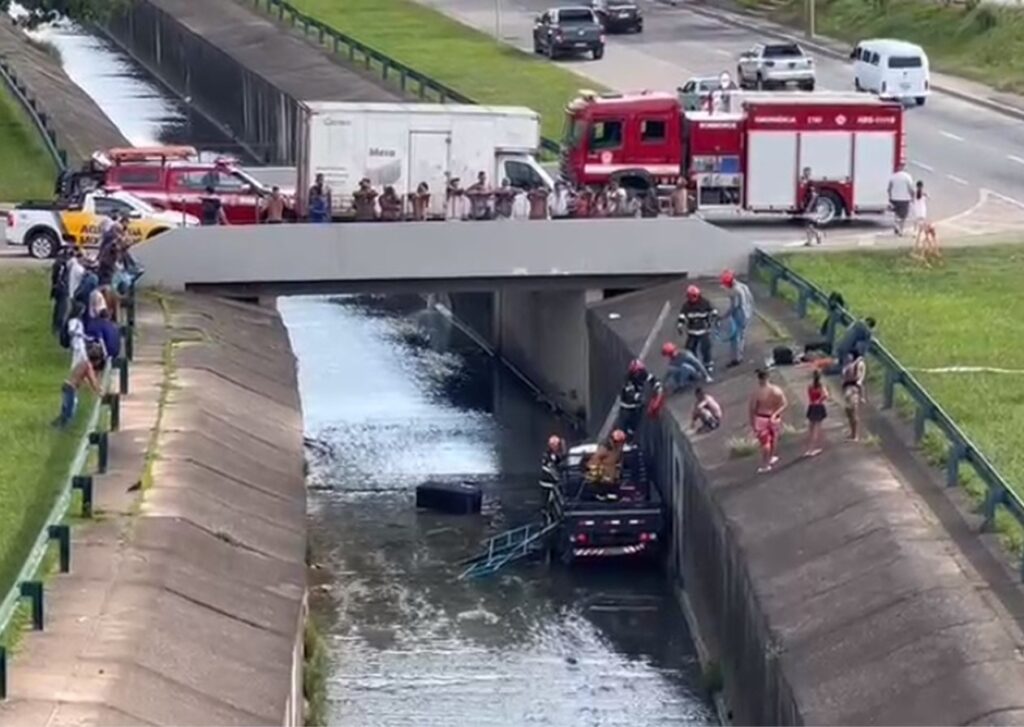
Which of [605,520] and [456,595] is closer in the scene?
[456,595]

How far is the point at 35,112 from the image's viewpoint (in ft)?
243

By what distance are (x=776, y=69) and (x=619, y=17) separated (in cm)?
1889

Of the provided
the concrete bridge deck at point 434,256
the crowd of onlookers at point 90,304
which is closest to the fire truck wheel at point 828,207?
the concrete bridge deck at point 434,256

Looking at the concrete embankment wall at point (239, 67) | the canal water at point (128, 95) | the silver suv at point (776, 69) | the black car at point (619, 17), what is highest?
the silver suv at point (776, 69)

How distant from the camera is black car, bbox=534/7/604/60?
90.1 m

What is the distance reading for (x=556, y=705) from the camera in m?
34.3

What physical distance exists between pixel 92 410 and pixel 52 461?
2.85 meters

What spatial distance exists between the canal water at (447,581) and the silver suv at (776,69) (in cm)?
2017

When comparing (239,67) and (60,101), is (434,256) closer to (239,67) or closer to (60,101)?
(60,101)

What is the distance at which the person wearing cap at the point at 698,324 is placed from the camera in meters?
42.2

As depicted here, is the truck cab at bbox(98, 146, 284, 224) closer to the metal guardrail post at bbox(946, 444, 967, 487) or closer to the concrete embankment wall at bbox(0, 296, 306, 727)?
the concrete embankment wall at bbox(0, 296, 306, 727)

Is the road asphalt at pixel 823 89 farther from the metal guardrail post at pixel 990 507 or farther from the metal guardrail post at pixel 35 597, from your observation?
the metal guardrail post at pixel 35 597

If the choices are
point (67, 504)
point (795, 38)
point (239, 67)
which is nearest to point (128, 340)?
point (67, 504)

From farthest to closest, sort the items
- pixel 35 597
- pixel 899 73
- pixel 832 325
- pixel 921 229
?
pixel 899 73, pixel 921 229, pixel 832 325, pixel 35 597
